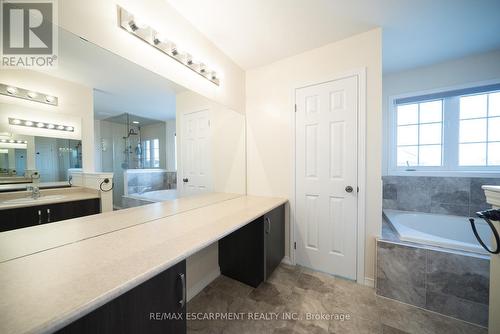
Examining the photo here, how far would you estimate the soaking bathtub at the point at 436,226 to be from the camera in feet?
5.79

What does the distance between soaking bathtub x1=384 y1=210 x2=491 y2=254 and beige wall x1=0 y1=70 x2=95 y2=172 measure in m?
2.45

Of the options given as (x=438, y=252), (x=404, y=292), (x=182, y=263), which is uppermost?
(x=182, y=263)

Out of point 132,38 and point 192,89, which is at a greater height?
point 132,38

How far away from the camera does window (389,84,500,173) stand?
2115 millimetres

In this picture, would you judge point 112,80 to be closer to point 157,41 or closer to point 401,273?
point 157,41

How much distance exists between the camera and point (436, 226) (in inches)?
85.0

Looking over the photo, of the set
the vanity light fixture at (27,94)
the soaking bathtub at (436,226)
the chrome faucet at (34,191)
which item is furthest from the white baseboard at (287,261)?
the vanity light fixture at (27,94)

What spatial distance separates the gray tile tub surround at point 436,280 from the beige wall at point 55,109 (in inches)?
89.3

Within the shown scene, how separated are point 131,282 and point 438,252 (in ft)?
6.74

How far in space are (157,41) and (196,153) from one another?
91cm

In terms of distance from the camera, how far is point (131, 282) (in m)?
0.59

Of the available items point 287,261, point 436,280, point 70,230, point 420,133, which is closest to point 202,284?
point 287,261

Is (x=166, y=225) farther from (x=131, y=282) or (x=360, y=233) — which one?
(x=360, y=233)

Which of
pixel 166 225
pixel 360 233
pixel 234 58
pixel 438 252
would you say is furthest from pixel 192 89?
pixel 438 252
